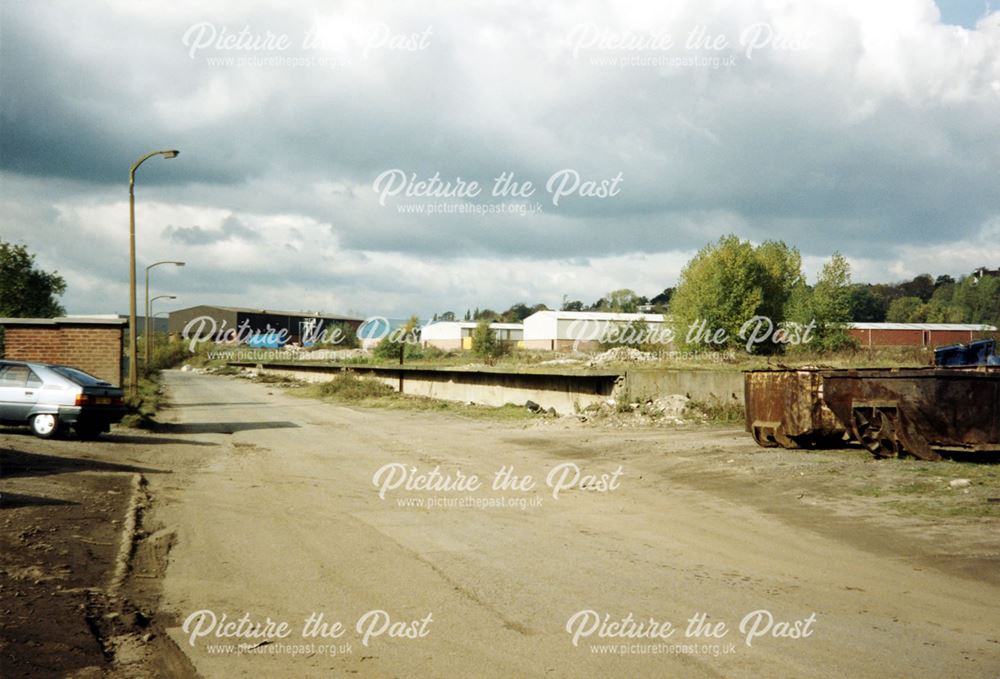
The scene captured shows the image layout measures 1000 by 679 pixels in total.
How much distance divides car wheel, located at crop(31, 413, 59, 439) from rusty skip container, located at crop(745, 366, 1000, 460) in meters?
15.4

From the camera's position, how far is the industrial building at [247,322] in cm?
12464

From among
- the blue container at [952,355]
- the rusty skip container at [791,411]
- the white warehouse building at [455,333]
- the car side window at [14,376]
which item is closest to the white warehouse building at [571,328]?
the white warehouse building at [455,333]

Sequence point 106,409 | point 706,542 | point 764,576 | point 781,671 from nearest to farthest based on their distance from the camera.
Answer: point 781,671 → point 764,576 → point 706,542 → point 106,409

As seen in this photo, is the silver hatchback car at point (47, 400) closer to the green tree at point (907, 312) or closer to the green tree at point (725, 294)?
the green tree at point (725, 294)

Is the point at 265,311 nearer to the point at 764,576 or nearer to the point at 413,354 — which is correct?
the point at 413,354

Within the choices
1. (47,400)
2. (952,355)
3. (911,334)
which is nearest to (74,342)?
(47,400)

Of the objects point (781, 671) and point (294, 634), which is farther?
point (294, 634)

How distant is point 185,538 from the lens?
8375 millimetres

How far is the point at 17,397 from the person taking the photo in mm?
16391

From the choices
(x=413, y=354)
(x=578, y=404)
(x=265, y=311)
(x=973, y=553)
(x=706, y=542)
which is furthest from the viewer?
(x=265, y=311)

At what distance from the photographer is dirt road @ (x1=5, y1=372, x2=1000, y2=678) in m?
5.08

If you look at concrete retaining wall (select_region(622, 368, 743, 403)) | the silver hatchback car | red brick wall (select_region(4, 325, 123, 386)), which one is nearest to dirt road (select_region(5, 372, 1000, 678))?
the silver hatchback car

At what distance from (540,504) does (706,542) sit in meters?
3.06

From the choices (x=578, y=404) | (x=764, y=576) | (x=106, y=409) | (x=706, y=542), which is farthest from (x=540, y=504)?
(x=578, y=404)
